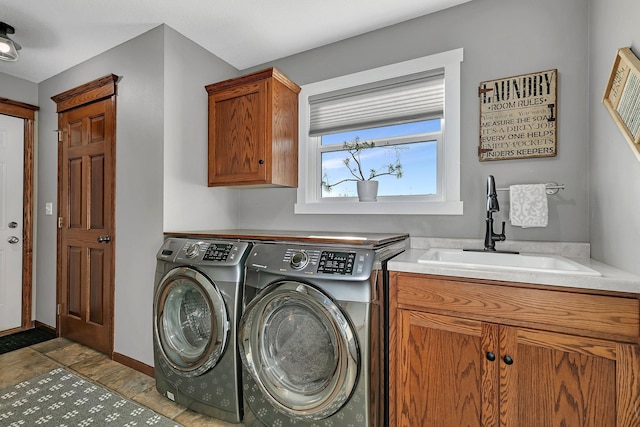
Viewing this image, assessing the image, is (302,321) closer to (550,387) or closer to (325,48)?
(550,387)

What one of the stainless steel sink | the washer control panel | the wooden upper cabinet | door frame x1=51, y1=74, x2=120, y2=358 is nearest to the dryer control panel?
the washer control panel

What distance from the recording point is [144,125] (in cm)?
236

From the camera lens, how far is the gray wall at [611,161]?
4.00ft

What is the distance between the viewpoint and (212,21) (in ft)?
7.35

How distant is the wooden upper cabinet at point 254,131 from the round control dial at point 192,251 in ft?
2.15

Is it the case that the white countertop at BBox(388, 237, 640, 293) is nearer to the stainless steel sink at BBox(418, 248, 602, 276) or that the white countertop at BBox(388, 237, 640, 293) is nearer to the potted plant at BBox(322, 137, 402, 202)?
the stainless steel sink at BBox(418, 248, 602, 276)

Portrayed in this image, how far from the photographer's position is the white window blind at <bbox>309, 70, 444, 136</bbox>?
2164 millimetres

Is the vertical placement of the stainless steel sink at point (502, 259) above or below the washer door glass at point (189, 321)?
above

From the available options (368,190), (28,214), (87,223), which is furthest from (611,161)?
(28,214)

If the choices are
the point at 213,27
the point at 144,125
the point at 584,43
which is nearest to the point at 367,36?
the point at 213,27

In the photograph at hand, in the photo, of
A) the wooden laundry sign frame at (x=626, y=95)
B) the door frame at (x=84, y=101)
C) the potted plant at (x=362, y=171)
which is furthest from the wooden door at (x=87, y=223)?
the wooden laundry sign frame at (x=626, y=95)

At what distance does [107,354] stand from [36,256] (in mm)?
1543

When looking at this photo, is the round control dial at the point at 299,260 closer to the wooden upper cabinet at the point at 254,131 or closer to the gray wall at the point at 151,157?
the wooden upper cabinet at the point at 254,131

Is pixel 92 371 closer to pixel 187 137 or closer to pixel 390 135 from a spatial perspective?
pixel 187 137
